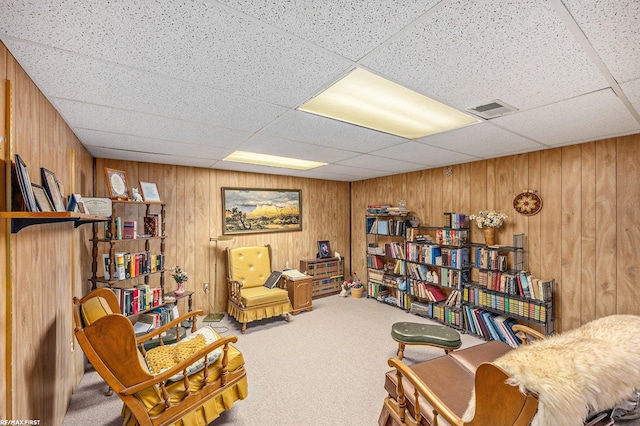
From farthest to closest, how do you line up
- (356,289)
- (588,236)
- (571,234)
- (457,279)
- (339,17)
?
1. (356,289)
2. (457,279)
3. (571,234)
4. (588,236)
5. (339,17)

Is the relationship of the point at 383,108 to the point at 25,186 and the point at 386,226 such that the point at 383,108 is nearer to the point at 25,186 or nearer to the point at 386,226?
the point at 25,186

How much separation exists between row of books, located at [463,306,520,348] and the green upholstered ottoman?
34.7 inches

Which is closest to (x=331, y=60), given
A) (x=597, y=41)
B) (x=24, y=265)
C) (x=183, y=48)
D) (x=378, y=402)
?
(x=183, y=48)

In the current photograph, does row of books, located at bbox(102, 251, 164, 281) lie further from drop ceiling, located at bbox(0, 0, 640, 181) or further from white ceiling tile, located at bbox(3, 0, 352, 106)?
white ceiling tile, located at bbox(3, 0, 352, 106)

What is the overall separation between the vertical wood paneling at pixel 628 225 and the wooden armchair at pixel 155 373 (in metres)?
3.59

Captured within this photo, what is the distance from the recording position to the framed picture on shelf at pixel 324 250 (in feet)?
17.4

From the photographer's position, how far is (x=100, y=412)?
6.98 feet

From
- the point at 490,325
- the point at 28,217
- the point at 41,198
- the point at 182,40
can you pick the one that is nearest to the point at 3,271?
the point at 28,217

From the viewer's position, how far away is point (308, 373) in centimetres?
263

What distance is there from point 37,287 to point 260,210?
3.22m

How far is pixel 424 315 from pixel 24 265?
14.1ft

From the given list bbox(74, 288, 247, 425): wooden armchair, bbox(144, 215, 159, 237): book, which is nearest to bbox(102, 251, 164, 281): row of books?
bbox(144, 215, 159, 237): book

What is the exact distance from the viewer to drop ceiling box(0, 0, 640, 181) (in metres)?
0.96

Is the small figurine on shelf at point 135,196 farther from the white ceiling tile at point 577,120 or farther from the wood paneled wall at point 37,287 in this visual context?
the white ceiling tile at point 577,120
